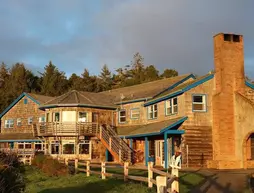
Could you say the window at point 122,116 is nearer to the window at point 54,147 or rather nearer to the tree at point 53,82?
the window at point 54,147

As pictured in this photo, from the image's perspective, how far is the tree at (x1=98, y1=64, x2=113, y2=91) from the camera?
83537 mm

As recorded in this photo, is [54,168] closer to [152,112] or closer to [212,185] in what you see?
[212,185]

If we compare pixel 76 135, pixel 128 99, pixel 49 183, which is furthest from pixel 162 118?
pixel 49 183

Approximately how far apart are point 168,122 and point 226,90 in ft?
16.6

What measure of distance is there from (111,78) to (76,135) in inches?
2075

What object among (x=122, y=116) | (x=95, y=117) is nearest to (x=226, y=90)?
(x=122, y=116)

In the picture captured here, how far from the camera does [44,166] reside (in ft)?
81.5

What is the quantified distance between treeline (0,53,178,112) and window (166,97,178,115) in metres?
40.8

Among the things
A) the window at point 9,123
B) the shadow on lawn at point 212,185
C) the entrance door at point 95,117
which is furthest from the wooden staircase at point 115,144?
the window at point 9,123

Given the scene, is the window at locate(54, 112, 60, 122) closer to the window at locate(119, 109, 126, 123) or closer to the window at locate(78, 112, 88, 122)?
the window at locate(78, 112, 88, 122)

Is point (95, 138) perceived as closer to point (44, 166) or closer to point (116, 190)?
point (44, 166)

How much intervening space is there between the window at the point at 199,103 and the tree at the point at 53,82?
4982 centimetres

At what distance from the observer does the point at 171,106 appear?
3122 centimetres

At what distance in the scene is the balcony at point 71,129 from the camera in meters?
36.5
